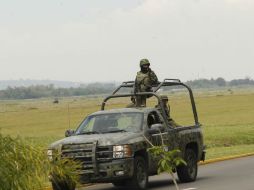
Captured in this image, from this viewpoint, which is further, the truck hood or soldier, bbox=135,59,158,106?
soldier, bbox=135,59,158,106

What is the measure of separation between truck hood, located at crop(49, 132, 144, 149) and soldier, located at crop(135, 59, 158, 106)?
7.54 ft

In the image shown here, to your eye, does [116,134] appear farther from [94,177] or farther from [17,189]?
[17,189]

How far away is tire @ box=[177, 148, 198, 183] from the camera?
58.5 ft

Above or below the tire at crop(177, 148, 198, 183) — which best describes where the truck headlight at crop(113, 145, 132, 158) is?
above

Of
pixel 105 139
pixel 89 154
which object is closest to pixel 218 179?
pixel 105 139

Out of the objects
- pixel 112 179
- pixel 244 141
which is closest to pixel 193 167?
pixel 112 179

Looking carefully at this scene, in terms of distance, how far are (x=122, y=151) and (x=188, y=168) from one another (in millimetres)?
3269

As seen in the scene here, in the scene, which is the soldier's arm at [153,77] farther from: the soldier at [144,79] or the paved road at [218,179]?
the paved road at [218,179]

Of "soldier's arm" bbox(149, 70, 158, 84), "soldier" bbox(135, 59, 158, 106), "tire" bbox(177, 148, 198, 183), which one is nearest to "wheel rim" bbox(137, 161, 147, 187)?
"tire" bbox(177, 148, 198, 183)

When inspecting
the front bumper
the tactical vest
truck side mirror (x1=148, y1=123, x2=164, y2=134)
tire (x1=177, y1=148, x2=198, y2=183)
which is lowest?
tire (x1=177, y1=148, x2=198, y2=183)

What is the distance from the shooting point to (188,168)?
18.0 metres

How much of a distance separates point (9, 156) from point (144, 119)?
31.5 ft

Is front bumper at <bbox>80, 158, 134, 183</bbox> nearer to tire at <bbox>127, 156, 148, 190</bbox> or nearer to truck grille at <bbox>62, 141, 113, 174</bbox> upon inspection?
truck grille at <bbox>62, 141, 113, 174</bbox>

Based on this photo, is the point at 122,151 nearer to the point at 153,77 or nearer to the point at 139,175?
the point at 139,175
